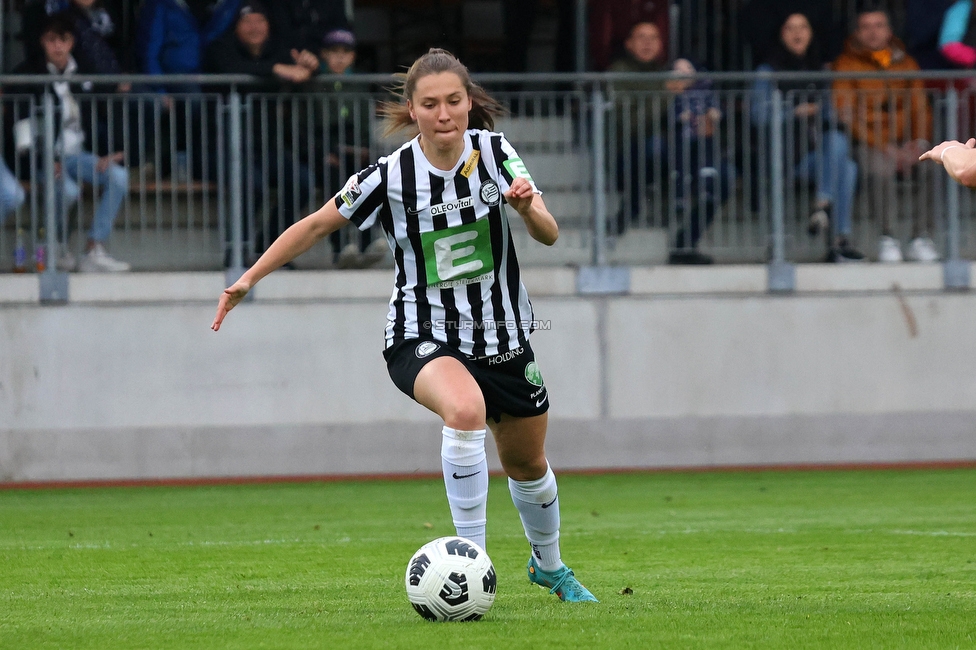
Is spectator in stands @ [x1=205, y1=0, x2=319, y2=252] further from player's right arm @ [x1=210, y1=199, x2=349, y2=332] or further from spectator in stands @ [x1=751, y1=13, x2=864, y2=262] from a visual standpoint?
player's right arm @ [x1=210, y1=199, x2=349, y2=332]

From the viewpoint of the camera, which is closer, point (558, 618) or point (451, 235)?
point (558, 618)

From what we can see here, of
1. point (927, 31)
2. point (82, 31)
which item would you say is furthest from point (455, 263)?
point (927, 31)

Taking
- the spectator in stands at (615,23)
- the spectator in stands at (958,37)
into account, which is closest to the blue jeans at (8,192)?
the spectator in stands at (615,23)

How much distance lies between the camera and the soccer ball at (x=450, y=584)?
4969 millimetres

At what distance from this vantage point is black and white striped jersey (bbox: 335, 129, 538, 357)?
5.49 meters

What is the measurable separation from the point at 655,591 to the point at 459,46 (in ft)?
35.1

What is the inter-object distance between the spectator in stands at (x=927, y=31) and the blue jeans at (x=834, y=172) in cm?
133

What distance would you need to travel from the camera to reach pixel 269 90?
11.8m

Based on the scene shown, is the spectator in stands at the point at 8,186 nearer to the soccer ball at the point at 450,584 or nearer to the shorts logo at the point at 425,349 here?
the shorts logo at the point at 425,349

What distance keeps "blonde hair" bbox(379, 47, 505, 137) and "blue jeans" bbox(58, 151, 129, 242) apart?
6.08 m

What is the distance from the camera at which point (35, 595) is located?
237 inches

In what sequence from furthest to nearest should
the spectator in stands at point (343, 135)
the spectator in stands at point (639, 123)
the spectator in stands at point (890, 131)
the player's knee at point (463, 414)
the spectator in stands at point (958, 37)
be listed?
1. the spectator in stands at point (958, 37)
2. the spectator in stands at point (890, 131)
3. the spectator in stands at point (639, 123)
4. the spectator in stands at point (343, 135)
5. the player's knee at point (463, 414)

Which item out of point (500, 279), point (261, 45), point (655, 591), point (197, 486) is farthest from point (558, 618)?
point (261, 45)

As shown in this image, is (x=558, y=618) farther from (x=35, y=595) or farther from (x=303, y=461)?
(x=303, y=461)
